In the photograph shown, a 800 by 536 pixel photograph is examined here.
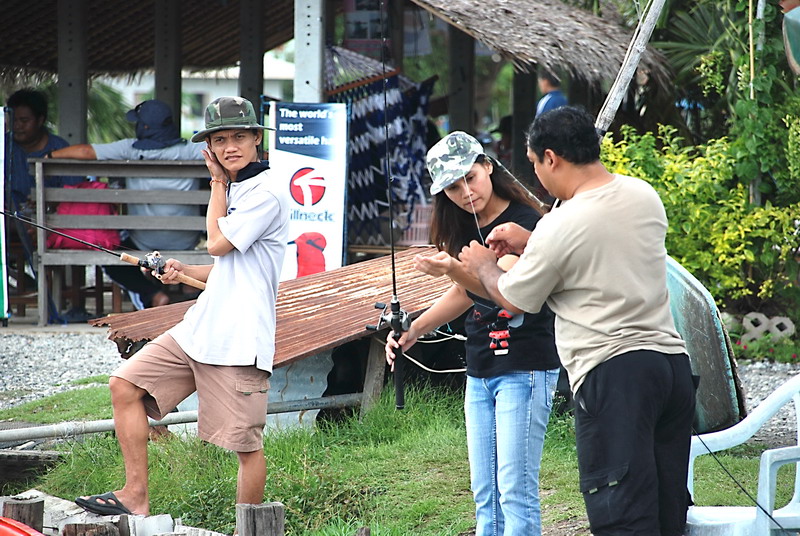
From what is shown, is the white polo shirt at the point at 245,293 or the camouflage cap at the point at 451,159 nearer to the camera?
the camouflage cap at the point at 451,159

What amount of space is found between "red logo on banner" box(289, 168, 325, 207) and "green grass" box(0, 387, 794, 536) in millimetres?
3360

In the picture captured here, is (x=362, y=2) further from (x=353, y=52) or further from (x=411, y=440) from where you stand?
(x=411, y=440)

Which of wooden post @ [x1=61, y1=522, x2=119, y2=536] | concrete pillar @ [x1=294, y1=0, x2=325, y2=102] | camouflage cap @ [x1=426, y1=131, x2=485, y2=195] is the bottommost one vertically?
wooden post @ [x1=61, y1=522, x2=119, y2=536]

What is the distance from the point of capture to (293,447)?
553cm

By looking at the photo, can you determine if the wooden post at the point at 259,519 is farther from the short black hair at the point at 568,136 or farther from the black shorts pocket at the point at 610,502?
the short black hair at the point at 568,136

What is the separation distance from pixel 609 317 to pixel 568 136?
0.53m

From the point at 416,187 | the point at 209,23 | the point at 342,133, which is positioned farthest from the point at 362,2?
the point at 209,23

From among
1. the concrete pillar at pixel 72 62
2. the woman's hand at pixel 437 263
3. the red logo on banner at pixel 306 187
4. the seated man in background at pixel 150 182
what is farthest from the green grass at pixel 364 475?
the concrete pillar at pixel 72 62

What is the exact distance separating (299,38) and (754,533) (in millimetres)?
6831

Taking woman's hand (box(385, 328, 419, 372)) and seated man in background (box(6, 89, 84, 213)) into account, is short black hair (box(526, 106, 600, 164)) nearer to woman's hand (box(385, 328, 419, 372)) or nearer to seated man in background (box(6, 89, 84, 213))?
woman's hand (box(385, 328, 419, 372))

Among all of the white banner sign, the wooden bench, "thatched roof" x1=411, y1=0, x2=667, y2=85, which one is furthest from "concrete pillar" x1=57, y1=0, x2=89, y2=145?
"thatched roof" x1=411, y1=0, x2=667, y2=85

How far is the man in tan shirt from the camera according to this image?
3.08 m

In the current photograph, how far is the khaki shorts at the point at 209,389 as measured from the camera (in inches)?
172


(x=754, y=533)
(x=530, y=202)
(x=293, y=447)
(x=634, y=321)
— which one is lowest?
(x=293, y=447)
